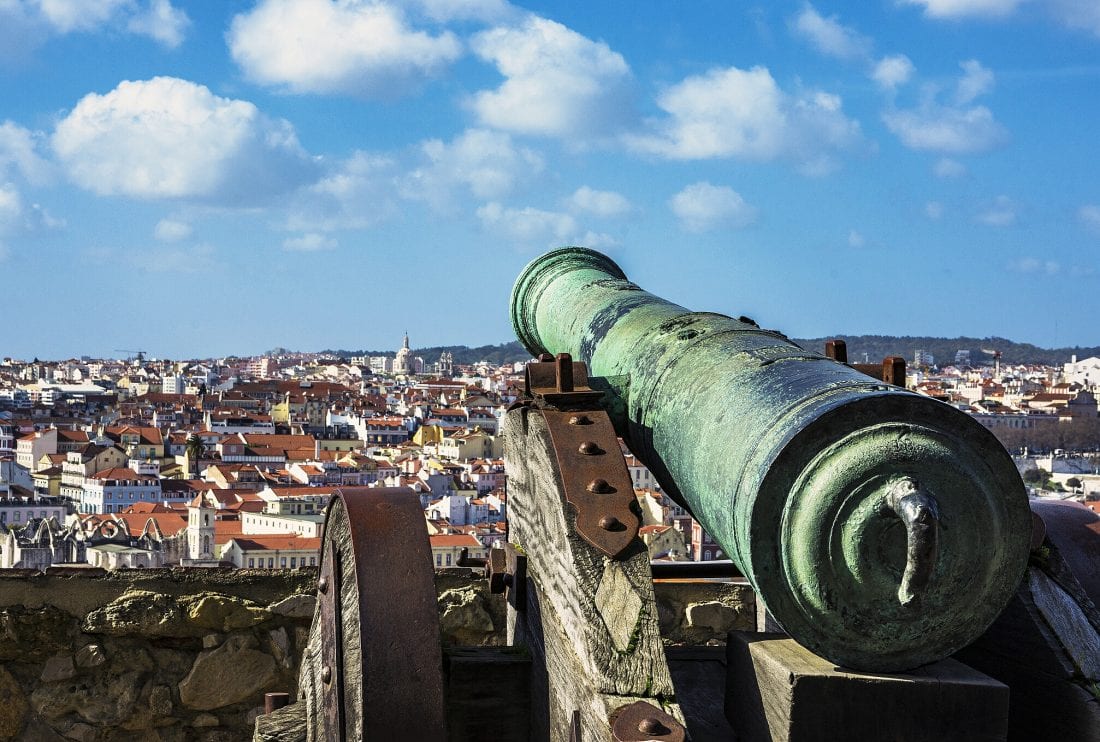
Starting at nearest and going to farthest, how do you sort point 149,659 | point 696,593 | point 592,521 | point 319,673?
1. point 592,521
2. point 319,673
3. point 149,659
4. point 696,593

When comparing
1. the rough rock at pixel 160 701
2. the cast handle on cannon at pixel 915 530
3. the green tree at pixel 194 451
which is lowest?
the rough rock at pixel 160 701

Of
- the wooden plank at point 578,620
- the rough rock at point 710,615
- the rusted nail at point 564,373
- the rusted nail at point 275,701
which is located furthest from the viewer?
the rough rock at point 710,615

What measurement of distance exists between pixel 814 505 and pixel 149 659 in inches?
75.1

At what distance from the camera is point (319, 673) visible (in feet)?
7.50

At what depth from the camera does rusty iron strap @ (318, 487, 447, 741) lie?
204 cm

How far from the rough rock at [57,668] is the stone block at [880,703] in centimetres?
177

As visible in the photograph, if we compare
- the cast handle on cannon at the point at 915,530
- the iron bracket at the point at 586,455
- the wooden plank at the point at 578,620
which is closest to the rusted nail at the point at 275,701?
the wooden plank at the point at 578,620

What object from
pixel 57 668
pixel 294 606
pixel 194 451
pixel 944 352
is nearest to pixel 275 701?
pixel 294 606

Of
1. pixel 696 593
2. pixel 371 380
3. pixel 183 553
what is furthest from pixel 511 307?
pixel 371 380

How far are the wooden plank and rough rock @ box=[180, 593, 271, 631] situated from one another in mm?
1046

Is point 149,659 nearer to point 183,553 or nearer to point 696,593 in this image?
point 696,593

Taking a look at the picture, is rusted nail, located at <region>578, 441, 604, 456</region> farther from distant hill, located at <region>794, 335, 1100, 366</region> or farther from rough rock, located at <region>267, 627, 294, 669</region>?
distant hill, located at <region>794, 335, 1100, 366</region>

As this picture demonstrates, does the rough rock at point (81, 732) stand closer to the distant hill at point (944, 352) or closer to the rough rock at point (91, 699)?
the rough rock at point (91, 699)

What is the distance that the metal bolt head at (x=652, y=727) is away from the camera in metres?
1.88
